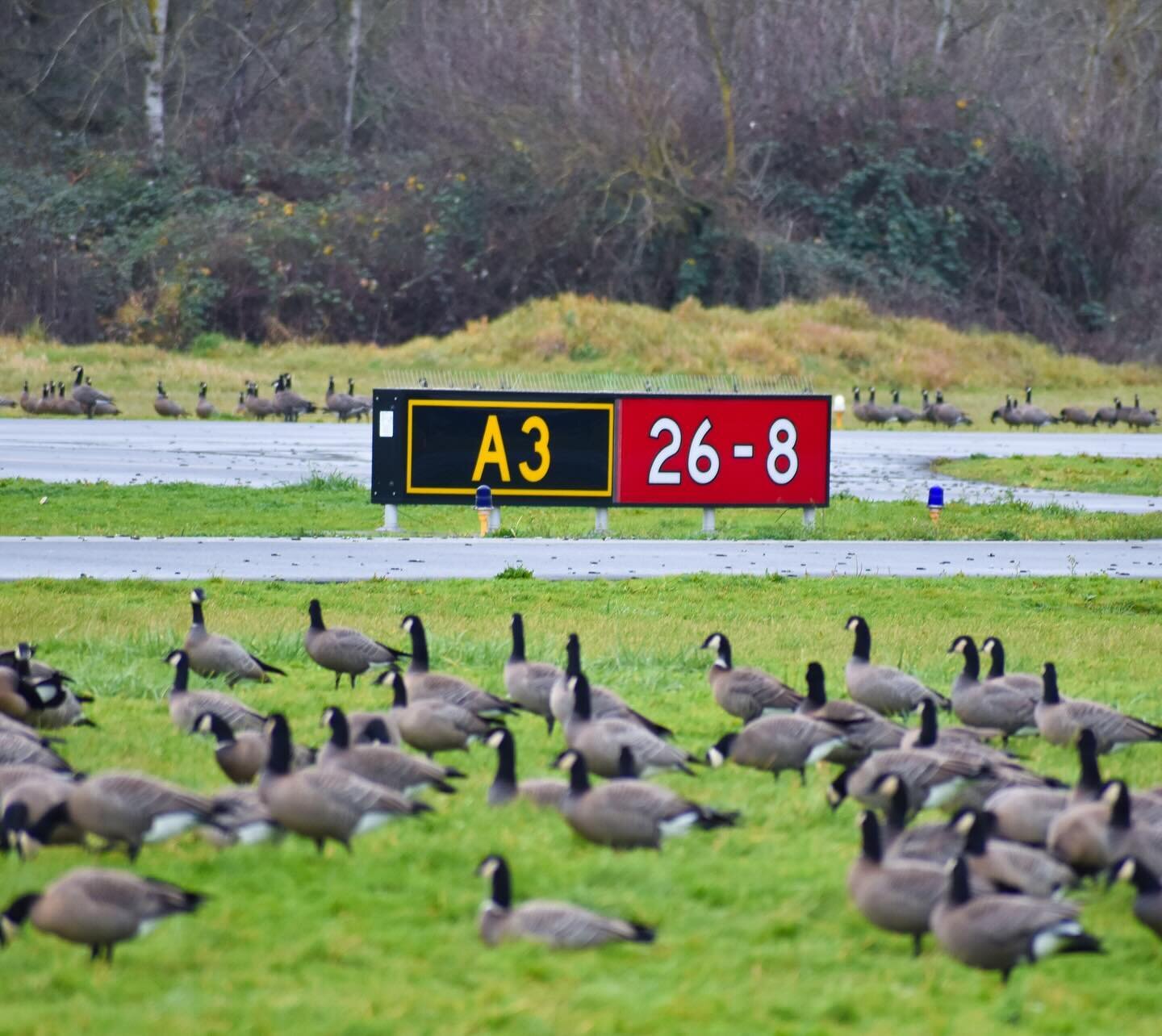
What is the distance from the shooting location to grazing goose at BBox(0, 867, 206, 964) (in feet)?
20.8

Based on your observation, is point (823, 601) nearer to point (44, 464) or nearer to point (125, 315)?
point (44, 464)

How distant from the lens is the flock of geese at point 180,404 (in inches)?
1576

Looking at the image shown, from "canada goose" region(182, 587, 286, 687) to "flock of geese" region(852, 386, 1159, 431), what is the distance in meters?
33.5

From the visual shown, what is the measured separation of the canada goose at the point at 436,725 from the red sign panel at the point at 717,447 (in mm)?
12532

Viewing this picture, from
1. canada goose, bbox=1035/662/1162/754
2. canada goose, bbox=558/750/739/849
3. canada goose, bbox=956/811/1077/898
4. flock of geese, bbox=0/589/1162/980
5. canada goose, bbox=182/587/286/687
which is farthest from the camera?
canada goose, bbox=182/587/286/687

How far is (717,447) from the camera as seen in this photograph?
22.1 m

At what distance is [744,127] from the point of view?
65.3 meters

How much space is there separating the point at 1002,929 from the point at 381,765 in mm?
3166

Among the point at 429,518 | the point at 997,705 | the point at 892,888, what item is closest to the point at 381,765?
the point at 892,888

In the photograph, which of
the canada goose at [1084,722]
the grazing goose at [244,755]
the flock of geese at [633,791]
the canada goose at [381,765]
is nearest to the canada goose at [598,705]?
the flock of geese at [633,791]

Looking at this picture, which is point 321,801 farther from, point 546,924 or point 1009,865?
point 1009,865

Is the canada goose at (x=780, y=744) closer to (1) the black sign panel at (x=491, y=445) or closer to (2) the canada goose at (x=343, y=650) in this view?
(2) the canada goose at (x=343, y=650)

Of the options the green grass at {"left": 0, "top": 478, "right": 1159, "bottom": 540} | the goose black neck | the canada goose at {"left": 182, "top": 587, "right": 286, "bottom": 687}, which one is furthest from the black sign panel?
the goose black neck

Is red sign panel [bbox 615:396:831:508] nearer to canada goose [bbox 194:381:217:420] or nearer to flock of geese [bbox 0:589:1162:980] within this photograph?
flock of geese [bbox 0:589:1162:980]
